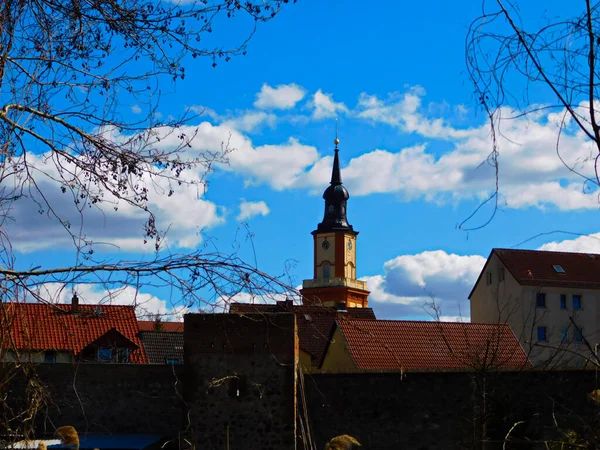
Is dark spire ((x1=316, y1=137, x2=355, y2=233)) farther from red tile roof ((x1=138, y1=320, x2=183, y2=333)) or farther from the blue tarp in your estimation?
the blue tarp

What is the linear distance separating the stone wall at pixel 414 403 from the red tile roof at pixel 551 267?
22.5 m

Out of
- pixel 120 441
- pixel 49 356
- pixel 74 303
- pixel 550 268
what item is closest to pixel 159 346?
pixel 49 356

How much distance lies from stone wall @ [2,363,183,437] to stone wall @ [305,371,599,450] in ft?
10.4

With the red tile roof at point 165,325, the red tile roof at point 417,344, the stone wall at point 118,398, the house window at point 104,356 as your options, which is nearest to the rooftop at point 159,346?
the red tile roof at point 165,325

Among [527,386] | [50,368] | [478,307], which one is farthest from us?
[478,307]

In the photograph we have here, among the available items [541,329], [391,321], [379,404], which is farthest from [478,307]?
[379,404]

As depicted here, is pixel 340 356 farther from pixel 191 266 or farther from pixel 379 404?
pixel 191 266

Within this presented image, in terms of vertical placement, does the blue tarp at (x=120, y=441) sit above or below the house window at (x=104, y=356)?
below

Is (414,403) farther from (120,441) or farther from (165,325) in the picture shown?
(165,325)

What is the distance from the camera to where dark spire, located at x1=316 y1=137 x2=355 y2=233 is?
79750 mm

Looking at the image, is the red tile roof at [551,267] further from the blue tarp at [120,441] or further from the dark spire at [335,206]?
the dark spire at [335,206]

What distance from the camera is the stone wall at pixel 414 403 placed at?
1781 cm

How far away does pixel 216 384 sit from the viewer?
54.4ft

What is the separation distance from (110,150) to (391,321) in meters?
24.4
